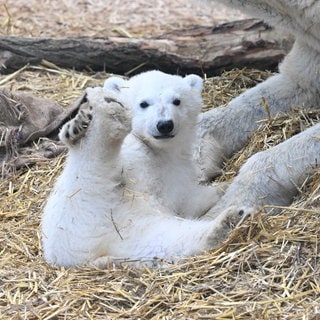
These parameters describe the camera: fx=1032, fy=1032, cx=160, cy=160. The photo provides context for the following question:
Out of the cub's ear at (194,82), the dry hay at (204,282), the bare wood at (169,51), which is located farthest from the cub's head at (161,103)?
the bare wood at (169,51)

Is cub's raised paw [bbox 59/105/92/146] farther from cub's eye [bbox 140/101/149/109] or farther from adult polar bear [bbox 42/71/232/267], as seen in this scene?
cub's eye [bbox 140/101/149/109]

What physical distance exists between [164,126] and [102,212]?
19.1 inches

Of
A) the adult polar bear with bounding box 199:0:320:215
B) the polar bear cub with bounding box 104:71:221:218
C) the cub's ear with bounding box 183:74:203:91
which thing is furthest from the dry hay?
the cub's ear with bounding box 183:74:203:91

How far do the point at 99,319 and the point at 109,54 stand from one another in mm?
3238

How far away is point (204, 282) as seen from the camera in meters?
3.87

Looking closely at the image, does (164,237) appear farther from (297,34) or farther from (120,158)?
(297,34)

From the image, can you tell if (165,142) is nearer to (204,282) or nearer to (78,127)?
(78,127)

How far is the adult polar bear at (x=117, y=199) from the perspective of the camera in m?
4.05

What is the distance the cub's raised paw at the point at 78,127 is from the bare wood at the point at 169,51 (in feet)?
7.84

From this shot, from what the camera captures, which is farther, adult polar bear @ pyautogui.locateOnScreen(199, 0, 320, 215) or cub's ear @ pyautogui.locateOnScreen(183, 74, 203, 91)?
cub's ear @ pyautogui.locateOnScreen(183, 74, 203, 91)

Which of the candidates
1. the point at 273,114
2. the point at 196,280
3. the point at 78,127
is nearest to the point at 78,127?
the point at 78,127

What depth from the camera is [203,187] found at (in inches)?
186

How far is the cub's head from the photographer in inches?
175

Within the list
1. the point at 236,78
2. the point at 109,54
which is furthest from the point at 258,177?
the point at 109,54
